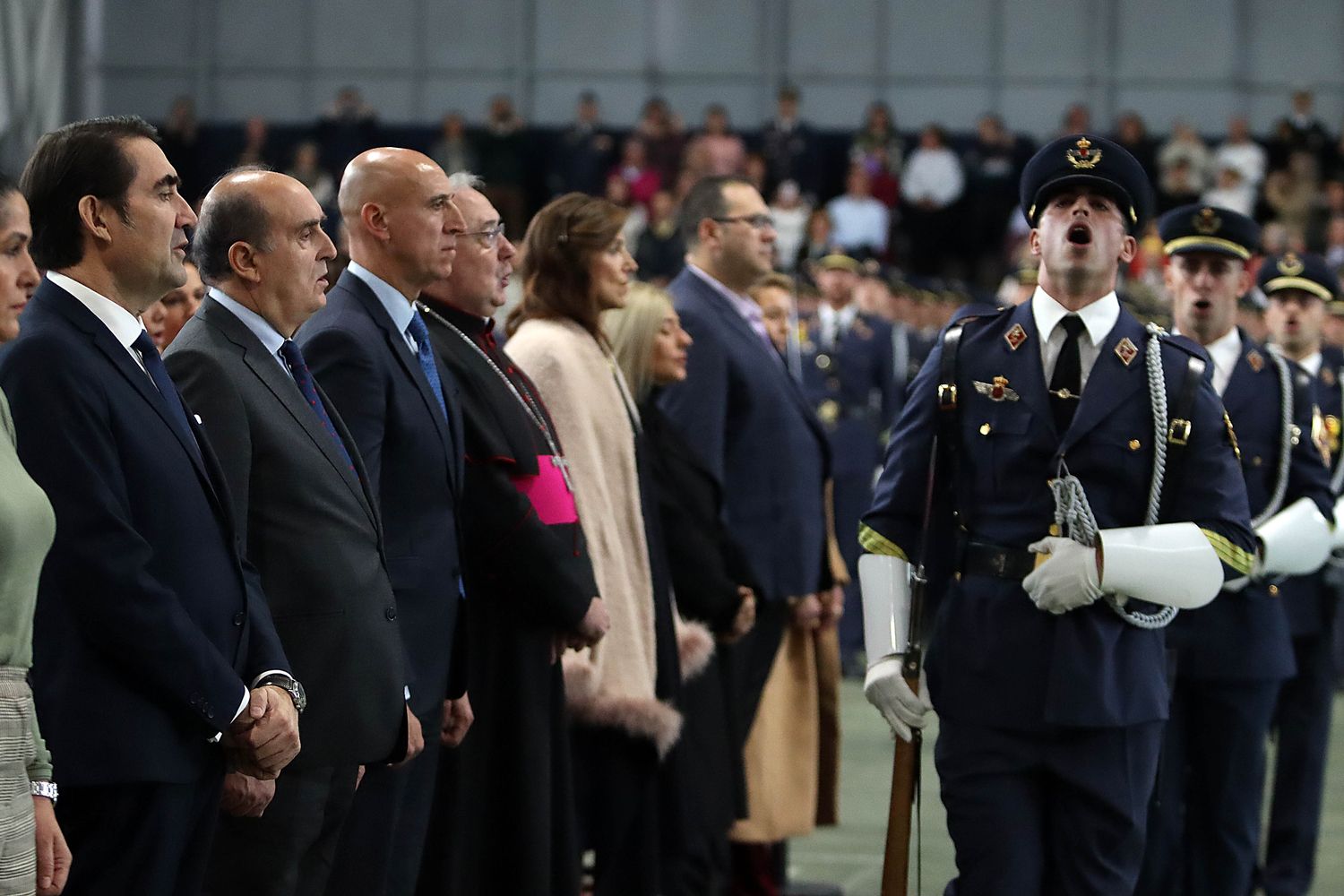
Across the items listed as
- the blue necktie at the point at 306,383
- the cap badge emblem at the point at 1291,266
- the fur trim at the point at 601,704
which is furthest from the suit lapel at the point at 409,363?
the cap badge emblem at the point at 1291,266

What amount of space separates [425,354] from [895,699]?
115cm

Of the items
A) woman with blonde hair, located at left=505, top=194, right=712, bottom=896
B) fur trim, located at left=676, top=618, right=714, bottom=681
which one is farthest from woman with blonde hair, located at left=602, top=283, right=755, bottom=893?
woman with blonde hair, located at left=505, top=194, right=712, bottom=896

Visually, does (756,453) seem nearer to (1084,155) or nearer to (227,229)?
(1084,155)

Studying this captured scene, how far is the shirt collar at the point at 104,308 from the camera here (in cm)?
294

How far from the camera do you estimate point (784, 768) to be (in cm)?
582

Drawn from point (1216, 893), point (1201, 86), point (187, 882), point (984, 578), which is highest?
point (1201, 86)

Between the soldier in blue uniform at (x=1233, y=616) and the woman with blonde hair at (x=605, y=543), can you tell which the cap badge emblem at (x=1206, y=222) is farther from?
the woman with blonde hair at (x=605, y=543)

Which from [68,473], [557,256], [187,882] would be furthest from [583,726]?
[68,473]

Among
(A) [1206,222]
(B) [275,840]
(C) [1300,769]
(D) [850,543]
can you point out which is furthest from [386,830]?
(D) [850,543]

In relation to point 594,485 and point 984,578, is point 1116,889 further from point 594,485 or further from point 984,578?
point 594,485

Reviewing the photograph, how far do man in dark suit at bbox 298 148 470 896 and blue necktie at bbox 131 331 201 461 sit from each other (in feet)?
2.15

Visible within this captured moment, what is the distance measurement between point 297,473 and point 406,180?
0.86 metres

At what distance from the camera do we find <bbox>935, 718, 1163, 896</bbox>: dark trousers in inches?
145

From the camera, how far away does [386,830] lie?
12.4 feet
